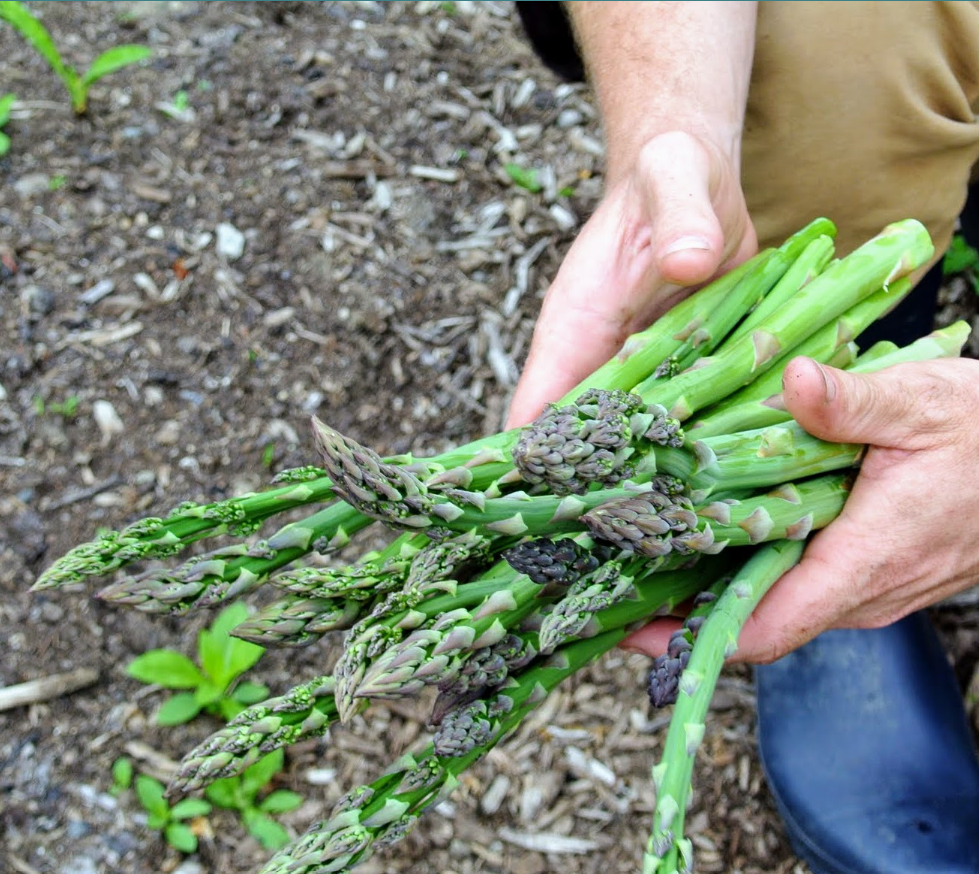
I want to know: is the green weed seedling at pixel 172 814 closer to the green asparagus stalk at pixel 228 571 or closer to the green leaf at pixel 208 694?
the green leaf at pixel 208 694

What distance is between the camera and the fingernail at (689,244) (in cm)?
230

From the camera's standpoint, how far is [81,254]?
3955 millimetres

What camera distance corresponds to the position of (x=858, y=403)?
211cm

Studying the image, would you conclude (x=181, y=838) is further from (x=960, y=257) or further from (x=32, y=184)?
(x=960, y=257)

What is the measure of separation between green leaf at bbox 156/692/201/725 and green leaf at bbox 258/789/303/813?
0.35 meters

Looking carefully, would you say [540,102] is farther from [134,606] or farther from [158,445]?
[134,606]

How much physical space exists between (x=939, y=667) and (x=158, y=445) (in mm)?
2707

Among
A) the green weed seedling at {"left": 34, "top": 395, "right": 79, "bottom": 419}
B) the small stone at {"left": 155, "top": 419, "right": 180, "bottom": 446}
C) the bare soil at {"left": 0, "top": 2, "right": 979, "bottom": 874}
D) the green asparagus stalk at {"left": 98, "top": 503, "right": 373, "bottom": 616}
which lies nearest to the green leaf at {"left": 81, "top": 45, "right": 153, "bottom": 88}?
the bare soil at {"left": 0, "top": 2, "right": 979, "bottom": 874}

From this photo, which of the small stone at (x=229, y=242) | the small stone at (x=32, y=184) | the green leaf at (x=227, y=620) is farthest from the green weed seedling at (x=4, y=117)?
the green leaf at (x=227, y=620)

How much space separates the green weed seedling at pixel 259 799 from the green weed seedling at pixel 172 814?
0.05 metres

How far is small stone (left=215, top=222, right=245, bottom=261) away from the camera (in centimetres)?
396

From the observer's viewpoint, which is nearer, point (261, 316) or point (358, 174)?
point (261, 316)

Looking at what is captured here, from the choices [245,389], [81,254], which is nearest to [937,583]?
[245,389]

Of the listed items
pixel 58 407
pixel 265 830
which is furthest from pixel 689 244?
pixel 58 407
